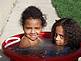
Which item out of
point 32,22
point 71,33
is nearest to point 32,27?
point 32,22

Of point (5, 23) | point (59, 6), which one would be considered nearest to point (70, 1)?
point (59, 6)

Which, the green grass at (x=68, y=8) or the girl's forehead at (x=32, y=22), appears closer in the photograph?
the girl's forehead at (x=32, y=22)

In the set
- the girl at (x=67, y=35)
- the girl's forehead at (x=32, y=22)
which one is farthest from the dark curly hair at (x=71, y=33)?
the girl's forehead at (x=32, y=22)

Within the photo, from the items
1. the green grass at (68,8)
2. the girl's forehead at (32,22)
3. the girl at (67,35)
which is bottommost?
the girl at (67,35)

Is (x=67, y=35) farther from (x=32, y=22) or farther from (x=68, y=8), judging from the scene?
(x=68, y=8)

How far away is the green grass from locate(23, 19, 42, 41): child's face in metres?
2.43

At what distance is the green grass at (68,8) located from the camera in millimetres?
6398

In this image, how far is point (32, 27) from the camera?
367cm

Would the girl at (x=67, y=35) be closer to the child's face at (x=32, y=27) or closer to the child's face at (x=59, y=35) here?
the child's face at (x=59, y=35)

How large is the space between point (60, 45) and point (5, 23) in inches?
98.3

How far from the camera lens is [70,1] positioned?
7594 millimetres

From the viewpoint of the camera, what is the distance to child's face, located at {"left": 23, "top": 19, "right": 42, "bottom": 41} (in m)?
3.67

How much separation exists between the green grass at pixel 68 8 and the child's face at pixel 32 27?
2426 mm

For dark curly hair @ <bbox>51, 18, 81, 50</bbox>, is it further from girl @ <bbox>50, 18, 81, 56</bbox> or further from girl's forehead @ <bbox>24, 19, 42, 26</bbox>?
girl's forehead @ <bbox>24, 19, 42, 26</bbox>
